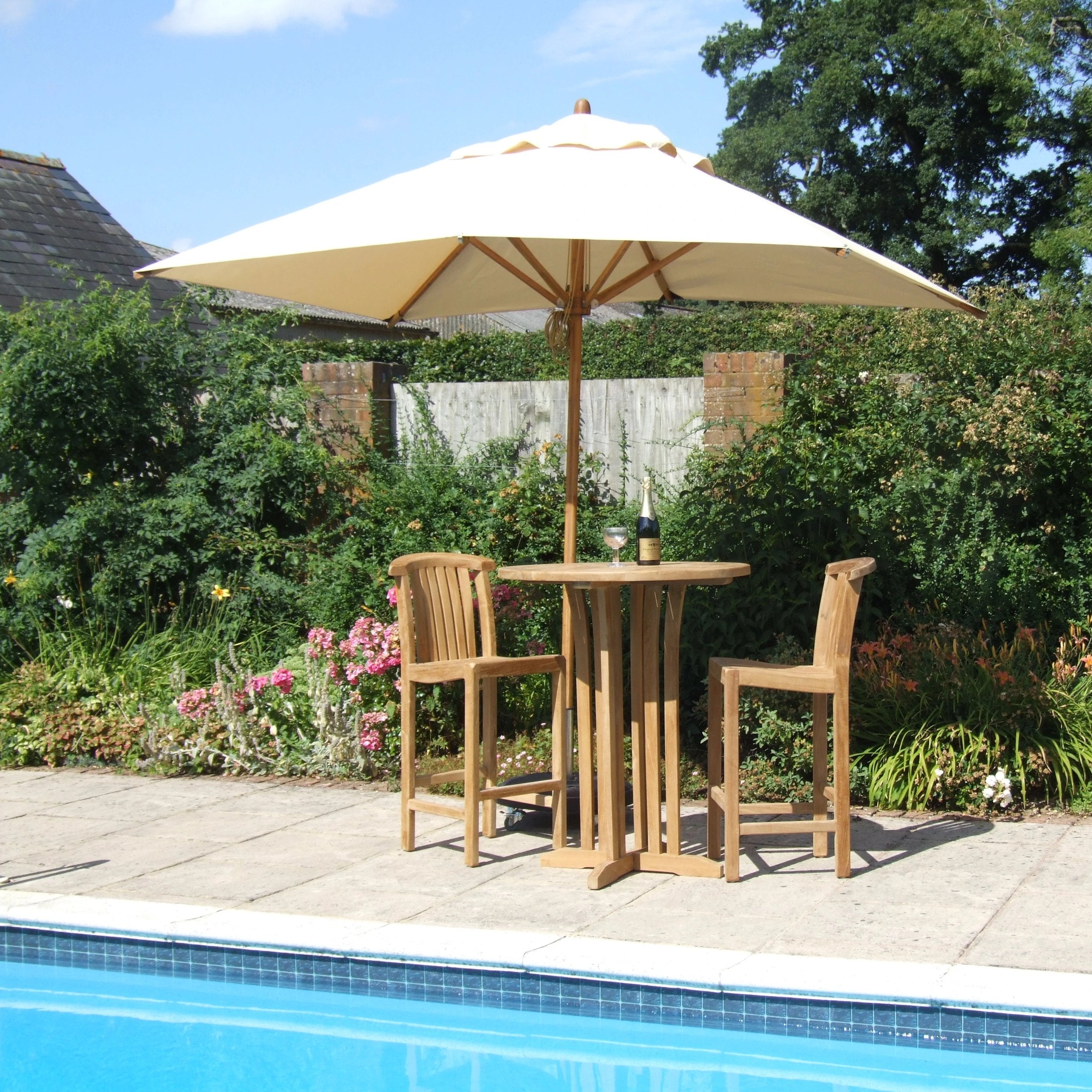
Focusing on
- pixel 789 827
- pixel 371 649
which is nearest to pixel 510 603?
pixel 371 649

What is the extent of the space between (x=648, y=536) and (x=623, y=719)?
686mm

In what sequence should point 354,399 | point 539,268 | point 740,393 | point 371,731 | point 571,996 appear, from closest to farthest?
point 571,996 < point 539,268 < point 371,731 < point 740,393 < point 354,399

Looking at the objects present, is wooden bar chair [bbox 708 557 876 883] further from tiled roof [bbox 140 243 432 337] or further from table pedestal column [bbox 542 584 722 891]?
tiled roof [bbox 140 243 432 337]

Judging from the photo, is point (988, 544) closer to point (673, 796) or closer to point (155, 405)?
point (673, 796)

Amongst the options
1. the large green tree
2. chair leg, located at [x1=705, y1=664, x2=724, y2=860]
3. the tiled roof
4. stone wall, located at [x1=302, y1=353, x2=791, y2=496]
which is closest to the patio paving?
chair leg, located at [x1=705, y1=664, x2=724, y2=860]

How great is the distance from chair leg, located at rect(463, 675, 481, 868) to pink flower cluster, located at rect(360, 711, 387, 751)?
1484 mm

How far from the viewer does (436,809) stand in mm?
4703

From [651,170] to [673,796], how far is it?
7.47 ft

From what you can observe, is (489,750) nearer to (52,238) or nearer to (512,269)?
(512,269)

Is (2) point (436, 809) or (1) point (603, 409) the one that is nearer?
(2) point (436, 809)

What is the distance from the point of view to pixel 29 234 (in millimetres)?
13148

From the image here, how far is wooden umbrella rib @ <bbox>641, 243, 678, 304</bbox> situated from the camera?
5.80m

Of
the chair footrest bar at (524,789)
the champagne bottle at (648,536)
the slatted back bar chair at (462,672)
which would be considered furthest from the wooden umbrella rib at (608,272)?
the chair footrest bar at (524,789)

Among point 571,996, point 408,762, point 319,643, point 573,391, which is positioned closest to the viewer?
point 571,996
